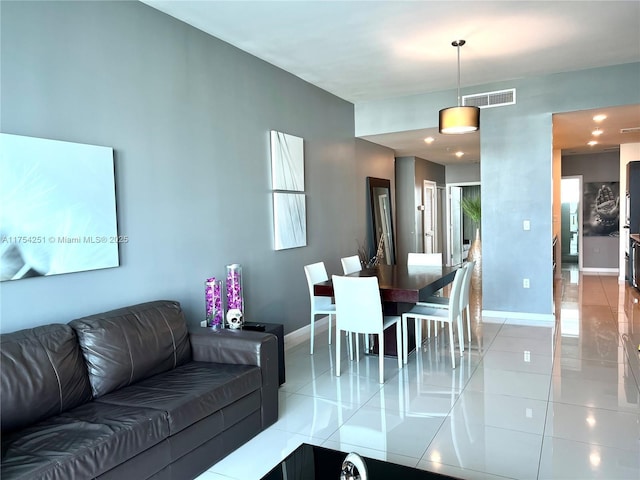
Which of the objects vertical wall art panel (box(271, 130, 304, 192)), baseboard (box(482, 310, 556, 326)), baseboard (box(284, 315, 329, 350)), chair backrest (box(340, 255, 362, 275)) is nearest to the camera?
Answer: vertical wall art panel (box(271, 130, 304, 192))

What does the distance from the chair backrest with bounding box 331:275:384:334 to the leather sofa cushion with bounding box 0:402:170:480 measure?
1998mm

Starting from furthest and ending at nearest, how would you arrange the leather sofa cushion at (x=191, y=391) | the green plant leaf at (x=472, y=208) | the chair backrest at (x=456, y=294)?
1. the green plant leaf at (x=472, y=208)
2. the chair backrest at (x=456, y=294)
3. the leather sofa cushion at (x=191, y=391)

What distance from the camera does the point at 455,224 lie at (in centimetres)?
1209

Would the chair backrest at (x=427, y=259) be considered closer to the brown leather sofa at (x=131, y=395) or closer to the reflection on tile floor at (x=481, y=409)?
the reflection on tile floor at (x=481, y=409)

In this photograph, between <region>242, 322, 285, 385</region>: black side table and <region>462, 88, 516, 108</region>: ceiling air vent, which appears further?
<region>462, 88, 516, 108</region>: ceiling air vent

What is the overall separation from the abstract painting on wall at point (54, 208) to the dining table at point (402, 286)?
6.69 feet

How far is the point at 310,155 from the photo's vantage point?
5.71 m

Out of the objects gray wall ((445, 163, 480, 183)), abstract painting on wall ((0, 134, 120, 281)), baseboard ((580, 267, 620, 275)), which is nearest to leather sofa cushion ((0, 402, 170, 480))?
abstract painting on wall ((0, 134, 120, 281))

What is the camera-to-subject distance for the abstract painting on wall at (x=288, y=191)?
4.95 meters

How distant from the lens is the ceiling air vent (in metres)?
5.82

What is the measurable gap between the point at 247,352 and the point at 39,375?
1176 mm

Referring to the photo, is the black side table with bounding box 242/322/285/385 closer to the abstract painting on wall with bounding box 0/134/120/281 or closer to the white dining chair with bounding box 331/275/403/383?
the white dining chair with bounding box 331/275/403/383

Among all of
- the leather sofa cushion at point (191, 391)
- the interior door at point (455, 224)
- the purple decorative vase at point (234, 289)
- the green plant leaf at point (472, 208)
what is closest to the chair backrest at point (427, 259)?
the purple decorative vase at point (234, 289)

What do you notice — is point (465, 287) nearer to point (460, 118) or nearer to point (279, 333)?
point (460, 118)
